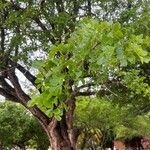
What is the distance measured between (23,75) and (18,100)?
1.42m

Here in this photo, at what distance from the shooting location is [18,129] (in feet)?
74.9

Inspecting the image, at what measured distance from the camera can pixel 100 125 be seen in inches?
1014

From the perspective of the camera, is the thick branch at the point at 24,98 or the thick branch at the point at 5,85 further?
the thick branch at the point at 5,85

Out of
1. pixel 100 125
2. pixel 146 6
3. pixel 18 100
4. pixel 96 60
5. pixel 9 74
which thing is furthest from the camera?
pixel 100 125

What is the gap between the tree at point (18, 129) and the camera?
74.4ft

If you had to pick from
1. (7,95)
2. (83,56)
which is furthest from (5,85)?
(83,56)

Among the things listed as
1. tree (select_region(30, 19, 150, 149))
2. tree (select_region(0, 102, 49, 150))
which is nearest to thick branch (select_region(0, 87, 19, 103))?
tree (select_region(0, 102, 49, 150))

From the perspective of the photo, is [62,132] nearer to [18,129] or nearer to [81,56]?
[18,129]

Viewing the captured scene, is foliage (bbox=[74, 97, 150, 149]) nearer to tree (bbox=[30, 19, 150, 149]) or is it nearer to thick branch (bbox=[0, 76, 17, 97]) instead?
thick branch (bbox=[0, 76, 17, 97])

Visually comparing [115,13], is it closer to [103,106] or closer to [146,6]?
[146,6]

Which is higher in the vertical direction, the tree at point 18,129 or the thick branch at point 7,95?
the tree at point 18,129

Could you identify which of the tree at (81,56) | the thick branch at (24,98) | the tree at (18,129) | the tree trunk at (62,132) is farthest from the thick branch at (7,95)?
the tree at (81,56)

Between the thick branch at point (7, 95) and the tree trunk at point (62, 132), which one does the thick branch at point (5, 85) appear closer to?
the thick branch at point (7, 95)

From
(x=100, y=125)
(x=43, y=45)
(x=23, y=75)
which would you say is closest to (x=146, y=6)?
(x=43, y=45)
